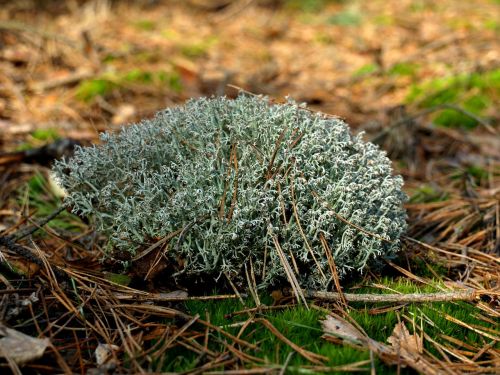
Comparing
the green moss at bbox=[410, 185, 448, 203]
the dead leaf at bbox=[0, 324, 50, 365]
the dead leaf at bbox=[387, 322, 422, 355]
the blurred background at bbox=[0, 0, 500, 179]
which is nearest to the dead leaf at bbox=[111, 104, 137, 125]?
the blurred background at bbox=[0, 0, 500, 179]

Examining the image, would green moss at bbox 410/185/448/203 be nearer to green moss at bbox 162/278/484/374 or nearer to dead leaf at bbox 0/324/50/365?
green moss at bbox 162/278/484/374

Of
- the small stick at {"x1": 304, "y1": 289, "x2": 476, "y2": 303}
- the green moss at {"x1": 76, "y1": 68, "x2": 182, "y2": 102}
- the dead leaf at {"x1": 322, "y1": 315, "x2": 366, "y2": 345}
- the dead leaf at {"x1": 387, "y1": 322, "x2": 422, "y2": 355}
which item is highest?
the green moss at {"x1": 76, "y1": 68, "x2": 182, "y2": 102}

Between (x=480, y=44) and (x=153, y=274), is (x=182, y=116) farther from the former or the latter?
(x=480, y=44)

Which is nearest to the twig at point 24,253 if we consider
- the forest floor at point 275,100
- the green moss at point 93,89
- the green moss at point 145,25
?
the forest floor at point 275,100

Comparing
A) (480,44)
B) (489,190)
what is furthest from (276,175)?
(480,44)

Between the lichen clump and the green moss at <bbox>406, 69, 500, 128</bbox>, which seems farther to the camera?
the green moss at <bbox>406, 69, 500, 128</bbox>

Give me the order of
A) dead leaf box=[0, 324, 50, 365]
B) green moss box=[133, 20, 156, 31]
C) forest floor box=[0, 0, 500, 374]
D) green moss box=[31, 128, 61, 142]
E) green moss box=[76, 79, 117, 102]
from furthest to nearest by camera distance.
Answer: green moss box=[133, 20, 156, 31], green moss box=[76, 79, 117, 102], green moss box=[31, 128, 61, 142], forest floor box=[0, 0, 500, 374], dead leaf box=[0, 324, 50, 365]

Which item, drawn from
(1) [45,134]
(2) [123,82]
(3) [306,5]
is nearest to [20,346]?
(1) [45,134]
